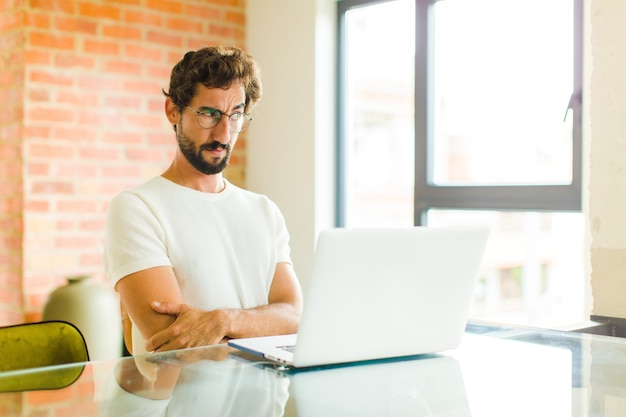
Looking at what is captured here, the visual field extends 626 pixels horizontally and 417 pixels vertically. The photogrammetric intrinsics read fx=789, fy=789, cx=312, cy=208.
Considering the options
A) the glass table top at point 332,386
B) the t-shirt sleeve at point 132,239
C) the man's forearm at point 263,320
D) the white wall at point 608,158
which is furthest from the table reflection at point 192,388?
the white wall at point 608,158

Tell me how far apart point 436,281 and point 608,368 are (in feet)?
1.15

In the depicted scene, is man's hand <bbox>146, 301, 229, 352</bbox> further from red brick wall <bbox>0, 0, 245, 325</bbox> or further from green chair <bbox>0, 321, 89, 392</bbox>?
red brick wall <bbox>0, 0, 245, 325</bbox>

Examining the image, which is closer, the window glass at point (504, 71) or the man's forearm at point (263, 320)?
the man's forearm at point (263, 320)

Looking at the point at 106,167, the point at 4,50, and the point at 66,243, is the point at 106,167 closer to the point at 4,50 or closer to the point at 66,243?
the point at 66,243

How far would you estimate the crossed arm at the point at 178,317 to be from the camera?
6.13ft

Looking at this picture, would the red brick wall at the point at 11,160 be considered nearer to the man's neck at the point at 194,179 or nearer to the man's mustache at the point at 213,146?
the man's neck at the point at 194,179

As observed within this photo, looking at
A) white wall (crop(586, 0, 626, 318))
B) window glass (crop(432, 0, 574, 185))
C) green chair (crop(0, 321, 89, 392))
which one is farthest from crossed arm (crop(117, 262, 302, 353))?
window glass (crop(432, 0, 574, 185))

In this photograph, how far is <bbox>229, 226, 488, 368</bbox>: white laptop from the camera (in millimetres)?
1396

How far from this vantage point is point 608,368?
1458 mm

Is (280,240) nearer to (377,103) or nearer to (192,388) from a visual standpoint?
(192,388)

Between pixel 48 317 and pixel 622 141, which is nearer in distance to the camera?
pixel 622 141

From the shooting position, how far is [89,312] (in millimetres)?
3244

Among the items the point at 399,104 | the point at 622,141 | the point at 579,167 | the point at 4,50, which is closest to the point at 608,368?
the point at 622,141

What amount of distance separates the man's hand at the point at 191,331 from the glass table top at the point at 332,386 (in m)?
0.27
